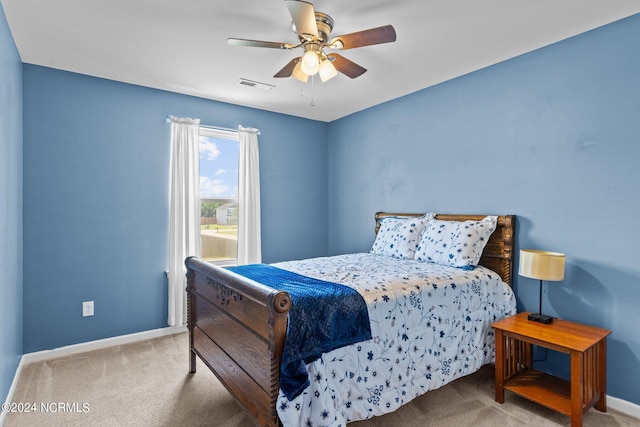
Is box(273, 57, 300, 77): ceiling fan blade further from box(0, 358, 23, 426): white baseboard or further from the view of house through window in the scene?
box(0, 358, 23, 426): white baseboard

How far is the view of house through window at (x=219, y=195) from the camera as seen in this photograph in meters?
3.96

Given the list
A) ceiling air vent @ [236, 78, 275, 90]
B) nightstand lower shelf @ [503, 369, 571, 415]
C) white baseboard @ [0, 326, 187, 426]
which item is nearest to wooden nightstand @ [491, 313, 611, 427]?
nightstand lower shelf @ [503, 369, 571, 415]

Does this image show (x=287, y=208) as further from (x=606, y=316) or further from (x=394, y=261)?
(x=606, y=316)

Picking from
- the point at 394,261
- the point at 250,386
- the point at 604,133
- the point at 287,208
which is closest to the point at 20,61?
the point at 287,208

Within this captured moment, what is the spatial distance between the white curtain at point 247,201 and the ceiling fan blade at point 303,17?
85.7 inches

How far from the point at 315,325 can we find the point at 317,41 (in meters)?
1.66

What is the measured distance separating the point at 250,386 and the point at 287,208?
2.84m

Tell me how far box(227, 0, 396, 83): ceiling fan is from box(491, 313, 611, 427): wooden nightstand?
2.02 metres

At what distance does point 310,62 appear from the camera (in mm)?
2117

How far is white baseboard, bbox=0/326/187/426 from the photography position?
112 inches

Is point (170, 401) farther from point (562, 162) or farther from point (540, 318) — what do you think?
point (562, 162)

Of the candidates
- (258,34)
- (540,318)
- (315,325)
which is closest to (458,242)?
(540,318)

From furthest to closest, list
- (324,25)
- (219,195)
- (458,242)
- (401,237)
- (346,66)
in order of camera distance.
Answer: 1. (219,195)
2. (401,237)
3. (458,242)
4. (346,66)
5. (324,25)

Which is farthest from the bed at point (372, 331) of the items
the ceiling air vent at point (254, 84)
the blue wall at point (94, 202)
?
the ceiling air vent at point (254, 84)
